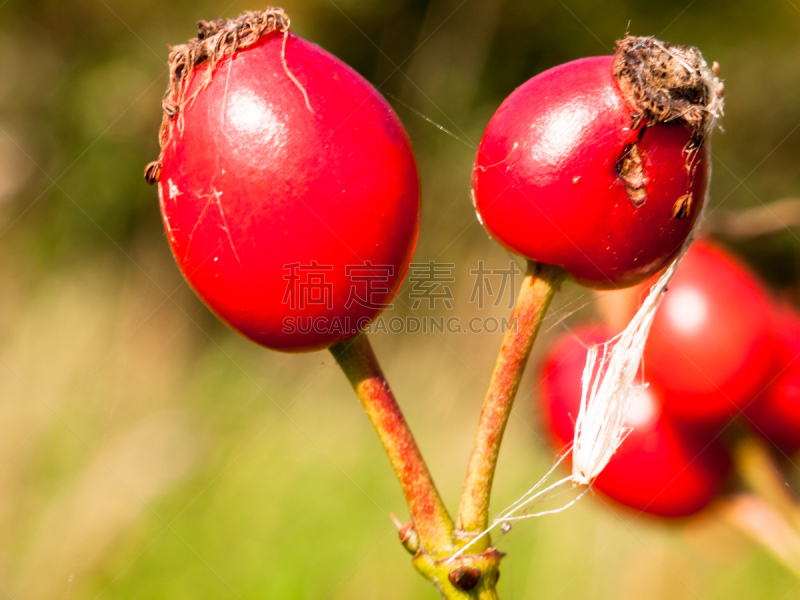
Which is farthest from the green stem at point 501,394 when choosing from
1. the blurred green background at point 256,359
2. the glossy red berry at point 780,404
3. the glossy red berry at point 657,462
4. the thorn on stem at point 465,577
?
the glossy red berry at point 780,404

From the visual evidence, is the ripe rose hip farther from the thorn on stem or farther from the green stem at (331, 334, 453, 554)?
the thorn on stem

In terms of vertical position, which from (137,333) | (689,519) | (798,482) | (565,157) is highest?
(565,157)

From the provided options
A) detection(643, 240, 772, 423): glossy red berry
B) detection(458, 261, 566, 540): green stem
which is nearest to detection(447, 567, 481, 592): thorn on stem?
detection(458, 261, 566, 540): green stem

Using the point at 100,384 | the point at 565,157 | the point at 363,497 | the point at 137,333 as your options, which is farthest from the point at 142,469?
the point at 565,157

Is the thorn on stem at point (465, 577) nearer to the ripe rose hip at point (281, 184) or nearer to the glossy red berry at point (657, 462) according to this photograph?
the ripe rose hip at point (281, 184)

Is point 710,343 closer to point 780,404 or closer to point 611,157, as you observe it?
point 780,404

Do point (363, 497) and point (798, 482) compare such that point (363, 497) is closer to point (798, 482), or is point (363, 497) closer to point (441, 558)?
point (798, 482)
